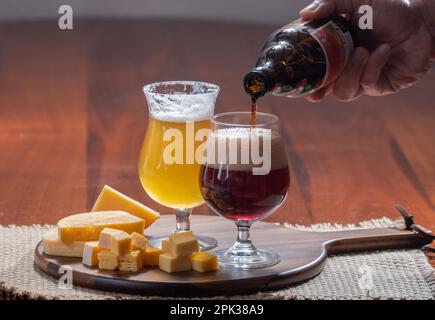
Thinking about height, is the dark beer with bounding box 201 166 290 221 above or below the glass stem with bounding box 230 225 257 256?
above

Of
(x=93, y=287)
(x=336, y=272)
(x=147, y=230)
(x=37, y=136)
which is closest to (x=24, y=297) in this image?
(x=93, y=287)

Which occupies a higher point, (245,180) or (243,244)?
(245,180)

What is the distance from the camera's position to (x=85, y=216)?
1701mm

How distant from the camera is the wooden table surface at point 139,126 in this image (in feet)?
6.99

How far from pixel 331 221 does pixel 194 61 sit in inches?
72.8

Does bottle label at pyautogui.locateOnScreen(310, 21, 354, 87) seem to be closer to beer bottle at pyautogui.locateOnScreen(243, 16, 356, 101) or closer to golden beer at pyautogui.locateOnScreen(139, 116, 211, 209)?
beer bottle at pyautogui.locateOnScreen(243, 16, 356, 101)

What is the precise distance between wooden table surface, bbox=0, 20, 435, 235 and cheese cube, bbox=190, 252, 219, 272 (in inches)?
17.1

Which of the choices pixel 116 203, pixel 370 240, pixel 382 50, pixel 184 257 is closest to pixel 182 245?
pixel 184 257

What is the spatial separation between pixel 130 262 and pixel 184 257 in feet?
0.29

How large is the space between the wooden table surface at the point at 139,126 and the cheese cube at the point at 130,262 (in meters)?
0.42

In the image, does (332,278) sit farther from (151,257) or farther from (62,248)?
(62,248)

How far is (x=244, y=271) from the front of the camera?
1.58m

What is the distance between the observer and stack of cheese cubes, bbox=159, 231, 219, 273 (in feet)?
5.14

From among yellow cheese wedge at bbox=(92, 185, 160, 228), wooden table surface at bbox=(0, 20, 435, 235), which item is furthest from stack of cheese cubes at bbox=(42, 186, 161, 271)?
wooden table surface at bbox=(0, 20, 435, 235)
